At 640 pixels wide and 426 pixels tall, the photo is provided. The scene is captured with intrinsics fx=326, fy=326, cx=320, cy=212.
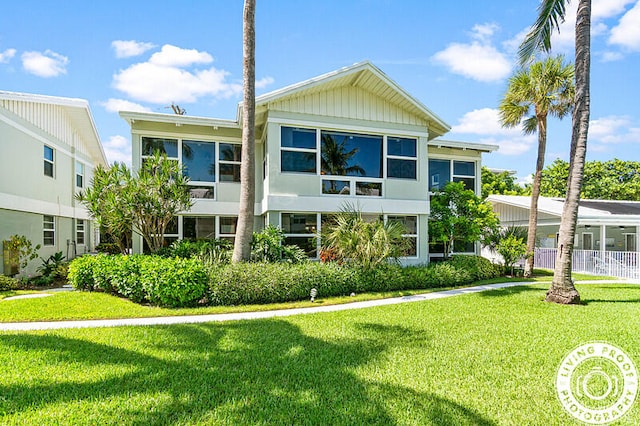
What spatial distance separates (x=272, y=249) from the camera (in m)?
10.9

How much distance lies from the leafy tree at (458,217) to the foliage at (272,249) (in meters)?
6.18

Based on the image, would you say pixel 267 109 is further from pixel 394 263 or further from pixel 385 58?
pixel 394 263

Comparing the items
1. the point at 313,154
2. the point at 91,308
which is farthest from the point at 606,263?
the point at 91,308

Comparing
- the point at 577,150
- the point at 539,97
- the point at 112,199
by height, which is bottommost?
the point at 112,199

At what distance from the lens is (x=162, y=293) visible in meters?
8.47

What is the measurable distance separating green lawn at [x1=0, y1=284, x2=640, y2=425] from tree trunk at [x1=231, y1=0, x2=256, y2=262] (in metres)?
3.35

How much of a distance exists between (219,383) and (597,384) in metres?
5.09

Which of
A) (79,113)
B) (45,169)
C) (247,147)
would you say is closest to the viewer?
(247,147)

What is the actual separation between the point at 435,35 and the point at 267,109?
267 inches

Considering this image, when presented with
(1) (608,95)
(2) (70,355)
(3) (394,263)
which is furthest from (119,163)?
(1) (608,95)

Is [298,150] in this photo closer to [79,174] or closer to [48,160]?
[48,160]

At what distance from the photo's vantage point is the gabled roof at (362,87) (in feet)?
38.2

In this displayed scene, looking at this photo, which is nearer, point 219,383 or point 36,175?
point 219,383

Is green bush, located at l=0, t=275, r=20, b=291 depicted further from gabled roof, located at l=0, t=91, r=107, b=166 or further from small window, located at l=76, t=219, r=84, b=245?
small window, located at l=76, t=219, r=84, b=245
